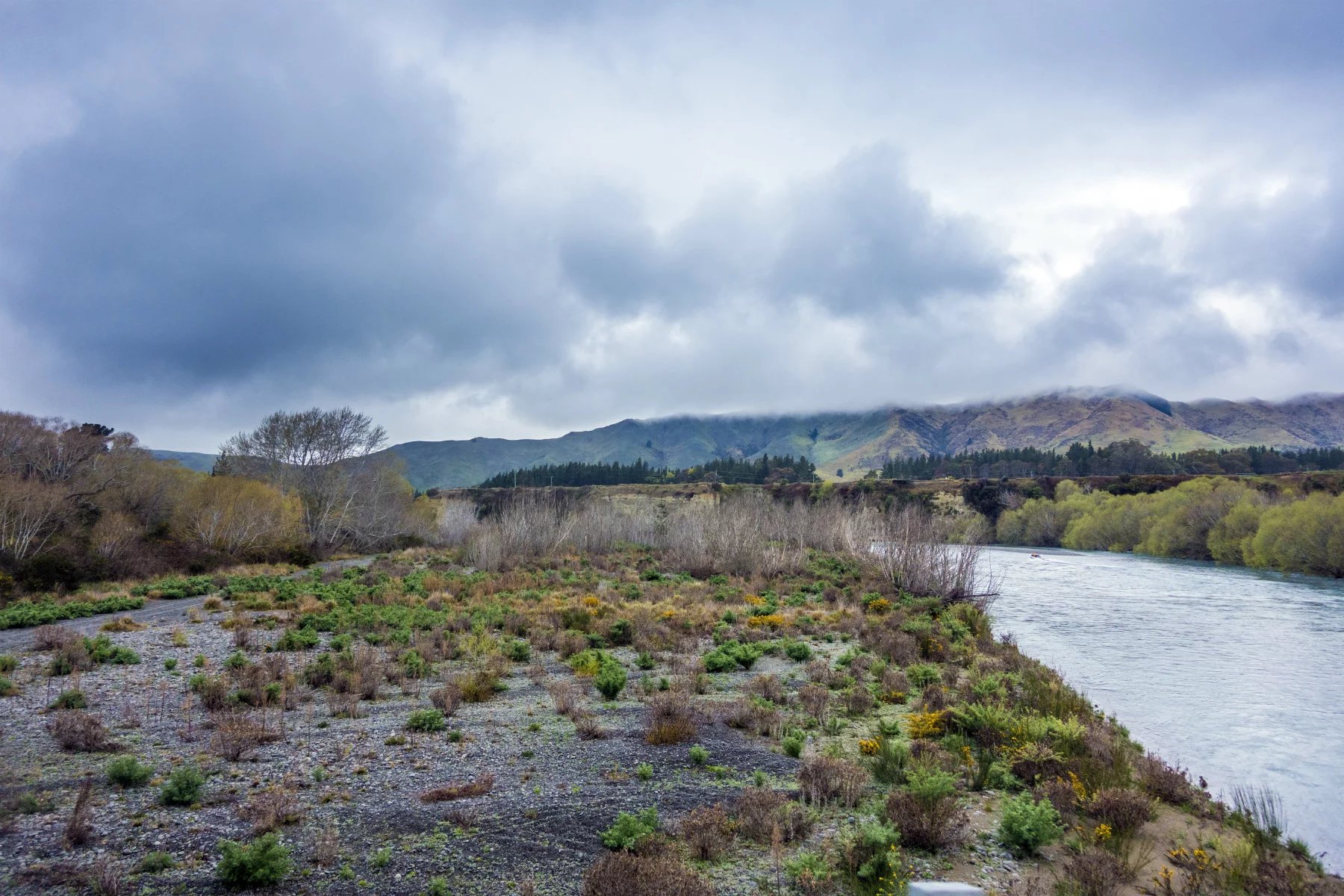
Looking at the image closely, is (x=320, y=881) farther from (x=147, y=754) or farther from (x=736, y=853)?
(x=147, y=754)

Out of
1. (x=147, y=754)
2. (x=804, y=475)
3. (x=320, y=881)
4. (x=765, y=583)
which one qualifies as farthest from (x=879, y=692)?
(x=804, y=475)

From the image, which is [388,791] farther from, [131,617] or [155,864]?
[131,617]

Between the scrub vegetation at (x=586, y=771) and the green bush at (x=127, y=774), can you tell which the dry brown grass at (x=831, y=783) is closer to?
the scrub vegetation at (x=586, y=771)

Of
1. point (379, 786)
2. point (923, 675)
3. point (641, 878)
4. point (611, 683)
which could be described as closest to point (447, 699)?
point (611, 683)

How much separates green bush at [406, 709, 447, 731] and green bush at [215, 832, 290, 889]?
18.0 ft

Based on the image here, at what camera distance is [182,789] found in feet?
27.6

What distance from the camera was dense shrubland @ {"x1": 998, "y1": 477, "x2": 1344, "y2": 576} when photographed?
46.1m

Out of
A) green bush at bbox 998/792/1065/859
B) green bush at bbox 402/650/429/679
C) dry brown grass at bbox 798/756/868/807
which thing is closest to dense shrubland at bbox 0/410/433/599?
green bush at bbox 402/650/429/679

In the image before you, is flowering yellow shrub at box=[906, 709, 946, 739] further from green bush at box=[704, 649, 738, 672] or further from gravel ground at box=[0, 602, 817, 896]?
green bush at box=[704, 649, 738, 672]

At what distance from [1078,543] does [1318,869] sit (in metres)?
81.0

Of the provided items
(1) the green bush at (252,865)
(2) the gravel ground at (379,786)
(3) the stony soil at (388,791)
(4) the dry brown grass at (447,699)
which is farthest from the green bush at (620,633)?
(1) the green bush at (252,865)

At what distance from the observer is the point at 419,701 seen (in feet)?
47.8

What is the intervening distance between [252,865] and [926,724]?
10.9 metres

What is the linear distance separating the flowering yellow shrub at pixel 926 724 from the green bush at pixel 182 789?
36.5 feet
